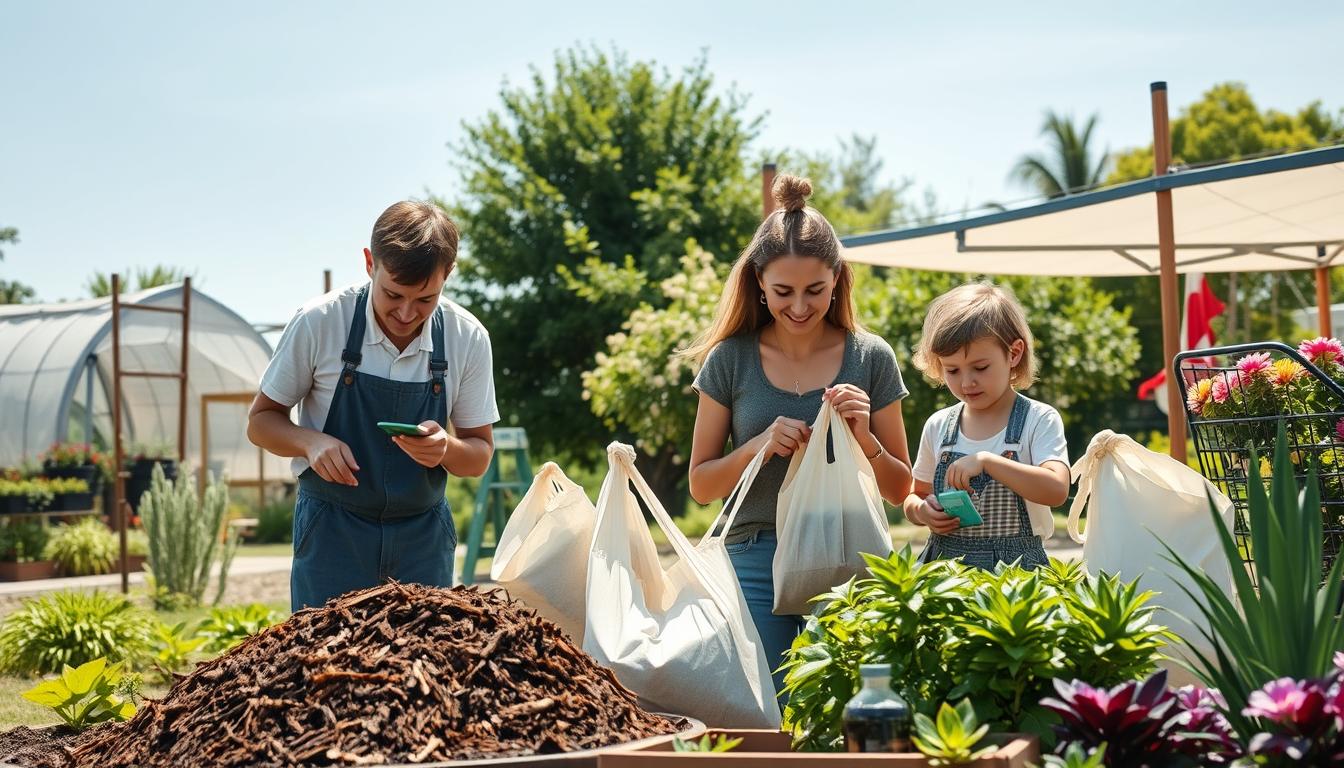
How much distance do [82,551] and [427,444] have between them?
11156mm

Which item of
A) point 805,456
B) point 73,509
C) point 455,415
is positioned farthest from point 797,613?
point 73,509

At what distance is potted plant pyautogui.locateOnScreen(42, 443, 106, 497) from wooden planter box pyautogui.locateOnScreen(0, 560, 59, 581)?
8.39ft

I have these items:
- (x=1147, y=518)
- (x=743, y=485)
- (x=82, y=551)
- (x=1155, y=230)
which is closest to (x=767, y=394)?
(x=743, y=485)

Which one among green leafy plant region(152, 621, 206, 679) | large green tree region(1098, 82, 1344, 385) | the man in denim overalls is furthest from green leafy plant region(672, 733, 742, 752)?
large green tree region(1098, 82, 1344, 385)

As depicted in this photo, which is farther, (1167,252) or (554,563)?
(1167,252)

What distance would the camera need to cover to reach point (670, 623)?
2629mm

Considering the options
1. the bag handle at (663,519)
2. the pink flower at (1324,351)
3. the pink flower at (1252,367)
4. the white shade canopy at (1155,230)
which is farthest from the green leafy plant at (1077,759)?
the white shade canopy at (1155,230)

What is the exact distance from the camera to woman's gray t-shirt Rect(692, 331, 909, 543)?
10.5 feet

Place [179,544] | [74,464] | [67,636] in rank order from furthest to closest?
[74,464]
[179,544]
[67,636]

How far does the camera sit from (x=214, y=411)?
72.1ft

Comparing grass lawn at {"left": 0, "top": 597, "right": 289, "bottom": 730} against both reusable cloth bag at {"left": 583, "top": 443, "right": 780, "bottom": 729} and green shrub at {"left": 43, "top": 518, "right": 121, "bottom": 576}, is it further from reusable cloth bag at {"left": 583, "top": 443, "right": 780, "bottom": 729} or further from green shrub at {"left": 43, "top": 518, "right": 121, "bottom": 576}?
green shrub at {"left": 43, "top": 518, "right": 121, "bottom": 576}

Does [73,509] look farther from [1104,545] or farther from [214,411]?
[1104,545]

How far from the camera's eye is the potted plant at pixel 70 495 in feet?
45.9

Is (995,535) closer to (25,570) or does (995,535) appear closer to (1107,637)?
(1107,637)
